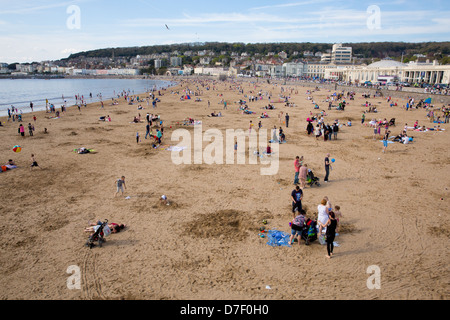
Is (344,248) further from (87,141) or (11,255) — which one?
(87,141)

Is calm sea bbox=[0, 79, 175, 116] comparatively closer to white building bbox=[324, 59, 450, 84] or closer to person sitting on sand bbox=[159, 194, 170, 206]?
person sitting on sand bbox=[159, 194, 170, 206]

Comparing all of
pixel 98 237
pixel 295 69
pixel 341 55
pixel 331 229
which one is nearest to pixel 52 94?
pixel 98 237

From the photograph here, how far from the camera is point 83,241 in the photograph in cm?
760

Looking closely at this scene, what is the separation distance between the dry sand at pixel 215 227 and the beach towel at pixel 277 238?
19cm

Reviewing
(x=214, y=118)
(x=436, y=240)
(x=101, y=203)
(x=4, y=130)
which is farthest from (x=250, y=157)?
(x=4, y=130)

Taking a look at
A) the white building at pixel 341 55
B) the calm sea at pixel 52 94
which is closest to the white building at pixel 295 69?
the white building at pixel 341 55

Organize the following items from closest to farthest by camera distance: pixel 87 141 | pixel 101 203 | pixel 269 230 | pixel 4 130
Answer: pixel 269 230 → pixel 101 203 → pixel 87 141 → pixel 4 130

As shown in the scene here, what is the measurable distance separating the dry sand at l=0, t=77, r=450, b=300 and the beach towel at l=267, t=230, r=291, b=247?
19 centimetres

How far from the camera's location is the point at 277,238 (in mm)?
7637

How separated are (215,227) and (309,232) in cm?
268

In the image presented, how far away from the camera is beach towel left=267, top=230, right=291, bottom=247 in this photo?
738 centimetres

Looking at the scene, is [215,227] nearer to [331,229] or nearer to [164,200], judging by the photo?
[164,200]

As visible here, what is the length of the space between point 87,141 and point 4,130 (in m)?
9.17
